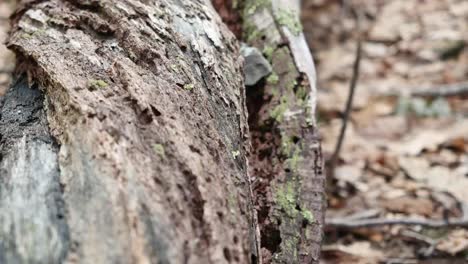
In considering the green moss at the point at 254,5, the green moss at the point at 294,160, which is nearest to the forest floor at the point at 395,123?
the green moss at the point at 294,160

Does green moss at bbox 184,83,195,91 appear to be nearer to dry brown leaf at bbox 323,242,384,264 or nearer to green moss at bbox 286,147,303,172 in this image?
green moss at bbox 286,147,303,172

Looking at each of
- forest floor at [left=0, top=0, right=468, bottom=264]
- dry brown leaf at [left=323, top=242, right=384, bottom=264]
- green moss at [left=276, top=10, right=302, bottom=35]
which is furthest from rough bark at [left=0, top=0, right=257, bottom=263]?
forest floor at [left=0, top=0, right=468, bottom=264]

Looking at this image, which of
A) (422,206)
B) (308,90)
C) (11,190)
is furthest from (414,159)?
(11,190)

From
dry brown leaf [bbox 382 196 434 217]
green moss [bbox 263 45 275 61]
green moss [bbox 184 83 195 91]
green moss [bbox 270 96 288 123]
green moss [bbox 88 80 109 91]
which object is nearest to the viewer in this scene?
green moss [bbox 88 80 109 91]

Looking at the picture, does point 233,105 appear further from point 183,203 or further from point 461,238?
point 461,238

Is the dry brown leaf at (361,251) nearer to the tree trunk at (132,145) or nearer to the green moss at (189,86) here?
the tree trunk at (132,145)

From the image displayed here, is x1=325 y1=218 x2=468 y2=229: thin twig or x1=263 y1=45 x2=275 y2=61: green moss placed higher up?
x1=263 y1=45 x2=275 y2=61: green moss

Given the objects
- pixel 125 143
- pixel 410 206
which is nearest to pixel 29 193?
pixel 125 143
